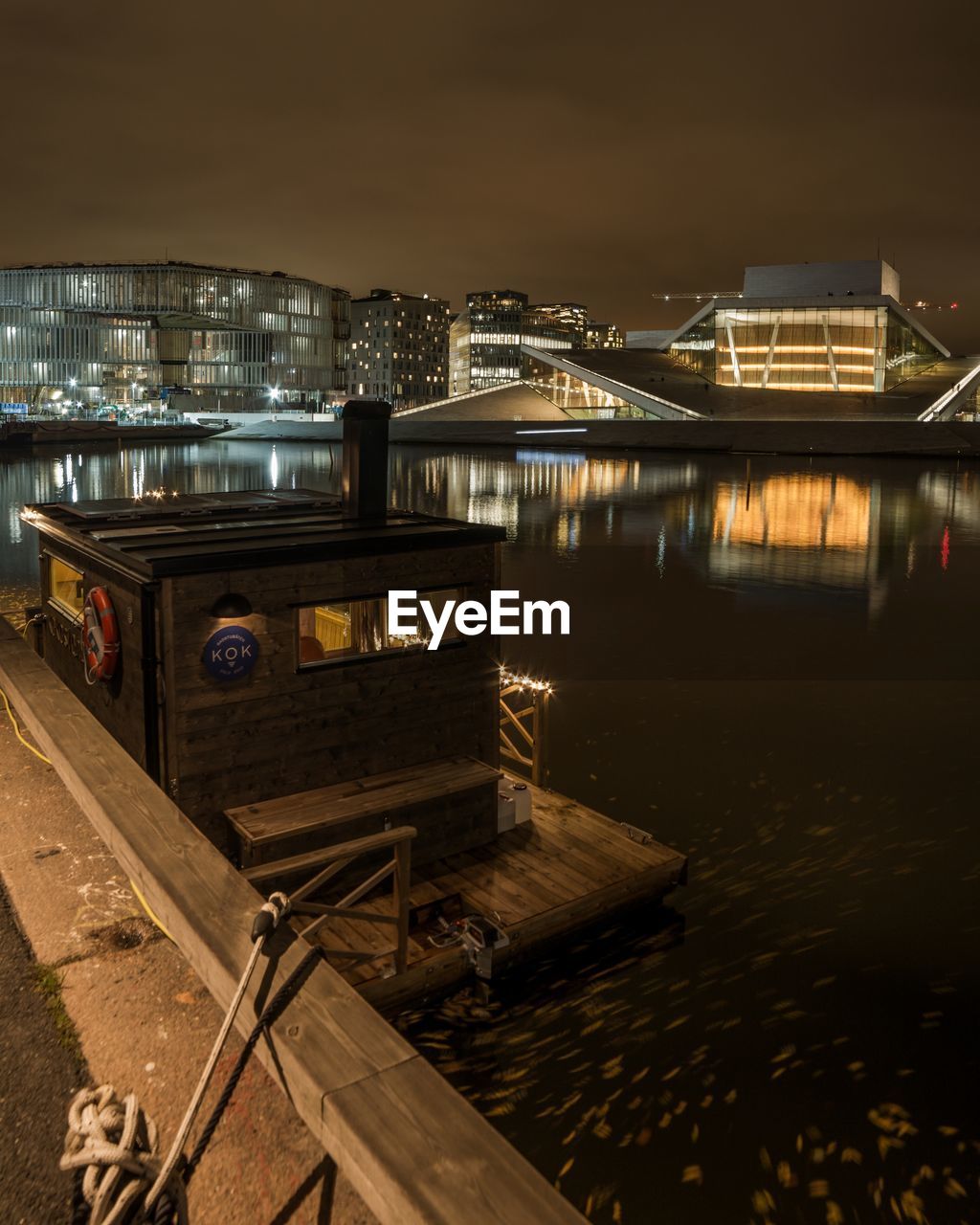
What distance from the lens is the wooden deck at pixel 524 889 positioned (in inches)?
A: 338

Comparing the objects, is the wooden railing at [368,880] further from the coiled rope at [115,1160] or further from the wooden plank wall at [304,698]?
the coiled rope at [115,1160]

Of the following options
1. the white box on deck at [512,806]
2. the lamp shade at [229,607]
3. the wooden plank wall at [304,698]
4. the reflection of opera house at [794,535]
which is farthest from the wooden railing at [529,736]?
the reflection of opera house at [794,535]

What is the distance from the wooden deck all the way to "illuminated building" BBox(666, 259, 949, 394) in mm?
96027

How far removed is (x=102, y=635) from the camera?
9234 millimetres

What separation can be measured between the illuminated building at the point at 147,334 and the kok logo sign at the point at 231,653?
131789 millimetres

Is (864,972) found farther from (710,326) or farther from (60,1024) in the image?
(710,326)

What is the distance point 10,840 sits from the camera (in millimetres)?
6320

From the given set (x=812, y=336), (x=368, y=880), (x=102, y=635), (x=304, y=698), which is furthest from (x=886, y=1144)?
(x=812, y=336)

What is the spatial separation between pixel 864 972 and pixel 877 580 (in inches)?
810

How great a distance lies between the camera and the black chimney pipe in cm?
1121

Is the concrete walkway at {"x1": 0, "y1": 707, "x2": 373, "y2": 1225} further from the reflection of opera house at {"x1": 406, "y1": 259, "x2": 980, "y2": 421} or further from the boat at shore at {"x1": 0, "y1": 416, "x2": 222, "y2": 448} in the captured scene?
the reflection of opera house at {"x1": 406, "y1": 259, "x2": 980, "y2": 421}

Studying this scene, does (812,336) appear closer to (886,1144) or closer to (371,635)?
(371,635)

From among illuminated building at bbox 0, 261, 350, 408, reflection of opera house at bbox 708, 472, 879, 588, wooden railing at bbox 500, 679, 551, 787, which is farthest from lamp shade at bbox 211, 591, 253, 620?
illuminated building at bbox 0, 261, 350, 408

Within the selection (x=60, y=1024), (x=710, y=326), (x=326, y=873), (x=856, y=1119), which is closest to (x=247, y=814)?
(x=326, y=873)
